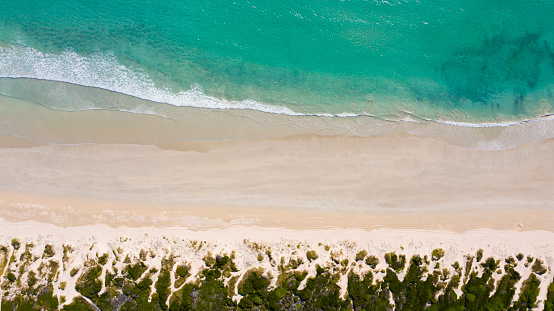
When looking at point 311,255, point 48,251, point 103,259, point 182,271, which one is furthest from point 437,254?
point 48,251

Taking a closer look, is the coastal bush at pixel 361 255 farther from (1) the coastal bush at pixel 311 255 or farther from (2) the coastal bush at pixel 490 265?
(2) the coastal bush at pixel 490 265

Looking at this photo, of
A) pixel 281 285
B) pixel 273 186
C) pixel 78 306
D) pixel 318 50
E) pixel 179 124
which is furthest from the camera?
pixel 318 50

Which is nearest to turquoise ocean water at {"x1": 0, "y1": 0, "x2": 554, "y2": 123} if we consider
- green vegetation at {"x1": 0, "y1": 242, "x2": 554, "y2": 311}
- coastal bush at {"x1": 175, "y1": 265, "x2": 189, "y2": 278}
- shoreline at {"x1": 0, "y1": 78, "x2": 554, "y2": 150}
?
shoreline at {"x1": 0, "y1": 78, "x2": 554, "y2": 150}

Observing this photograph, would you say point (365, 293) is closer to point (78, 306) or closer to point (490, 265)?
point (490, 265)

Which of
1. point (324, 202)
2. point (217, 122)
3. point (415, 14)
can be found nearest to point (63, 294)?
point (217, 122)

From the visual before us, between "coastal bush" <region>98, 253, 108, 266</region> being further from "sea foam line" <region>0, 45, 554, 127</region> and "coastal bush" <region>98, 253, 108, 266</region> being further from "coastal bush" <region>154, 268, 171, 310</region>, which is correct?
"sea foam line" <region>0, 45, 554, 127</region>

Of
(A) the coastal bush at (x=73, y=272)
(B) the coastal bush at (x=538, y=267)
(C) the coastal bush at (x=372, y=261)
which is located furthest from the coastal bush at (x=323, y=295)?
(A) the coastal bush at (x=73, y=272)
